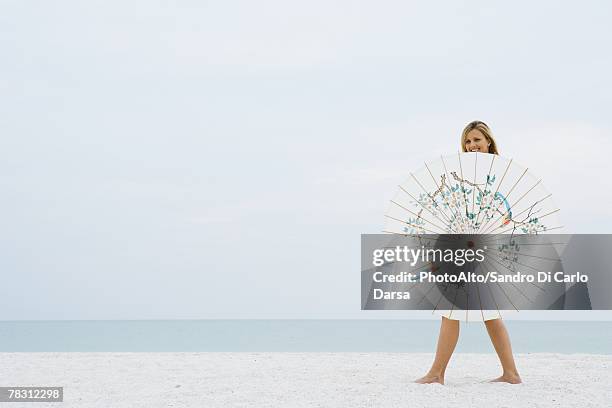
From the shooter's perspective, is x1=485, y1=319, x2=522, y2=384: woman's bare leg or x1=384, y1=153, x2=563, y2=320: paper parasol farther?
x1=485, y1=319, x2=522, y2=384: woman's bare leg

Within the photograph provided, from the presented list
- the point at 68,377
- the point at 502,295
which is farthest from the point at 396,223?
the point at 68,377

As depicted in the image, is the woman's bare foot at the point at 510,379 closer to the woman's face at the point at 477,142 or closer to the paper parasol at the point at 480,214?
the paper parasol at the point at 480,214

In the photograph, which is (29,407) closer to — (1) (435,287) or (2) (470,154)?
(1) (435,287)

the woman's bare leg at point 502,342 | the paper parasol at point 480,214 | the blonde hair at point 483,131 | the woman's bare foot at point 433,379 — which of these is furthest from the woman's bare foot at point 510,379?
the blonde hair at point 483,131

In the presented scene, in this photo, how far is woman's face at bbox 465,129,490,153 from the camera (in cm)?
455

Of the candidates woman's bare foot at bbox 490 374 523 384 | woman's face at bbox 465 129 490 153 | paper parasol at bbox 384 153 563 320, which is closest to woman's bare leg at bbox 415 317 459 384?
paper parasol at bbox 384 153 563 320

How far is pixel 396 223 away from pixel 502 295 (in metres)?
0.77

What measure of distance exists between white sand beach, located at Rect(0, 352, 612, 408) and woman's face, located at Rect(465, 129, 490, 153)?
153 centimetres

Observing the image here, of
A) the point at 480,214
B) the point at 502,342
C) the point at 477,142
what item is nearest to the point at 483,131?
the point at 477,142

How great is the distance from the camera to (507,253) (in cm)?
431

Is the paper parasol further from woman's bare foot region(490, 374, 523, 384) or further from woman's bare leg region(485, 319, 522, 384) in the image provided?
woman's bare foot region(490, 374, 523, 384)

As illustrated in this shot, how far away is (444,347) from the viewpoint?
4.55 meters

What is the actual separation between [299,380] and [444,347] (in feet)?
3.56

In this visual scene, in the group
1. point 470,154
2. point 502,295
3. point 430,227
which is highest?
point 470,154
